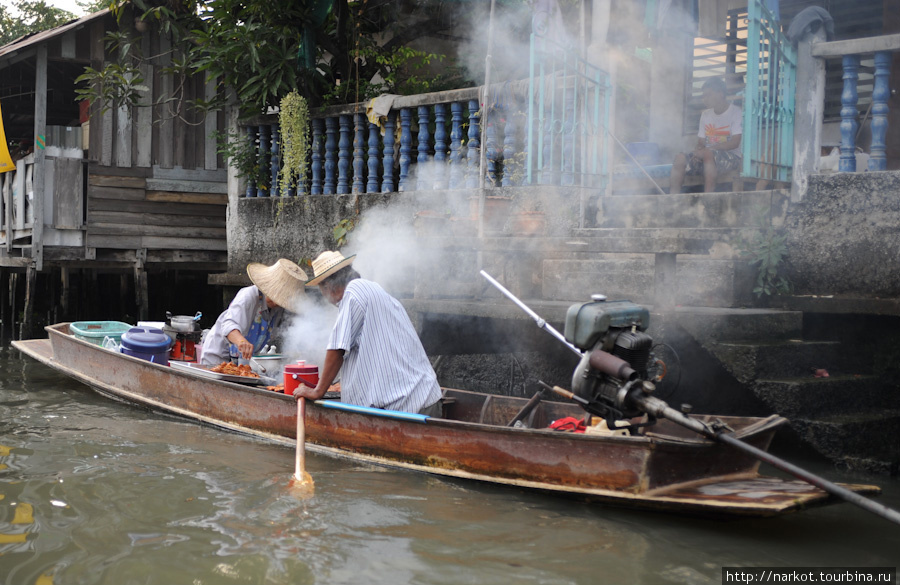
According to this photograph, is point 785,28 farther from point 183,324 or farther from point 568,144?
point 183,324

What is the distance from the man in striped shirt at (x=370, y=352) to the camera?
5777 millimetres

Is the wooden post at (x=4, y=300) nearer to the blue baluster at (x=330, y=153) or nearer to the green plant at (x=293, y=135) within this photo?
the green plant at (x=293, y=135)

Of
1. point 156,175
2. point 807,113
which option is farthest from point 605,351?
point 156,175

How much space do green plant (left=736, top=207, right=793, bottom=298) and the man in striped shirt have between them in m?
2.84

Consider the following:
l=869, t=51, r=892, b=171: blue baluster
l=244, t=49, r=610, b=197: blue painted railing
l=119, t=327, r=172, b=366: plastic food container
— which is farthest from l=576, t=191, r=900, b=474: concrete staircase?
l=119, t=327, r=172, b=366: plastic food container

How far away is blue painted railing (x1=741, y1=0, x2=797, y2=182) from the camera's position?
660 cm

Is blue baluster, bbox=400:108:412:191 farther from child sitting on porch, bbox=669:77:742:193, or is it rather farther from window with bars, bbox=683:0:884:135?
window with bars, bbox=683:0:884:135

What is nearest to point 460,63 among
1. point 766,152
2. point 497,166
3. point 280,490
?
point 497,166

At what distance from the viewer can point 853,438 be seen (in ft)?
18.3

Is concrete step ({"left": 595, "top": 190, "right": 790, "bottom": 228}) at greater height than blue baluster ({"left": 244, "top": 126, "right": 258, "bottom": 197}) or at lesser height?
lesser

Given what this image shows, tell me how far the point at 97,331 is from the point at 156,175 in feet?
18.4

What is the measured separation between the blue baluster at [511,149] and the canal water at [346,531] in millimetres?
3852

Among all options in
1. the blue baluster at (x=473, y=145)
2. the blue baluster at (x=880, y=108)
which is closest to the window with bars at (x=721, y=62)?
the blue baluster at (x=473, y=145)

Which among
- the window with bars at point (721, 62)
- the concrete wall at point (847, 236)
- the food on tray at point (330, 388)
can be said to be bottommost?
the food on tray at point (330, 388)
